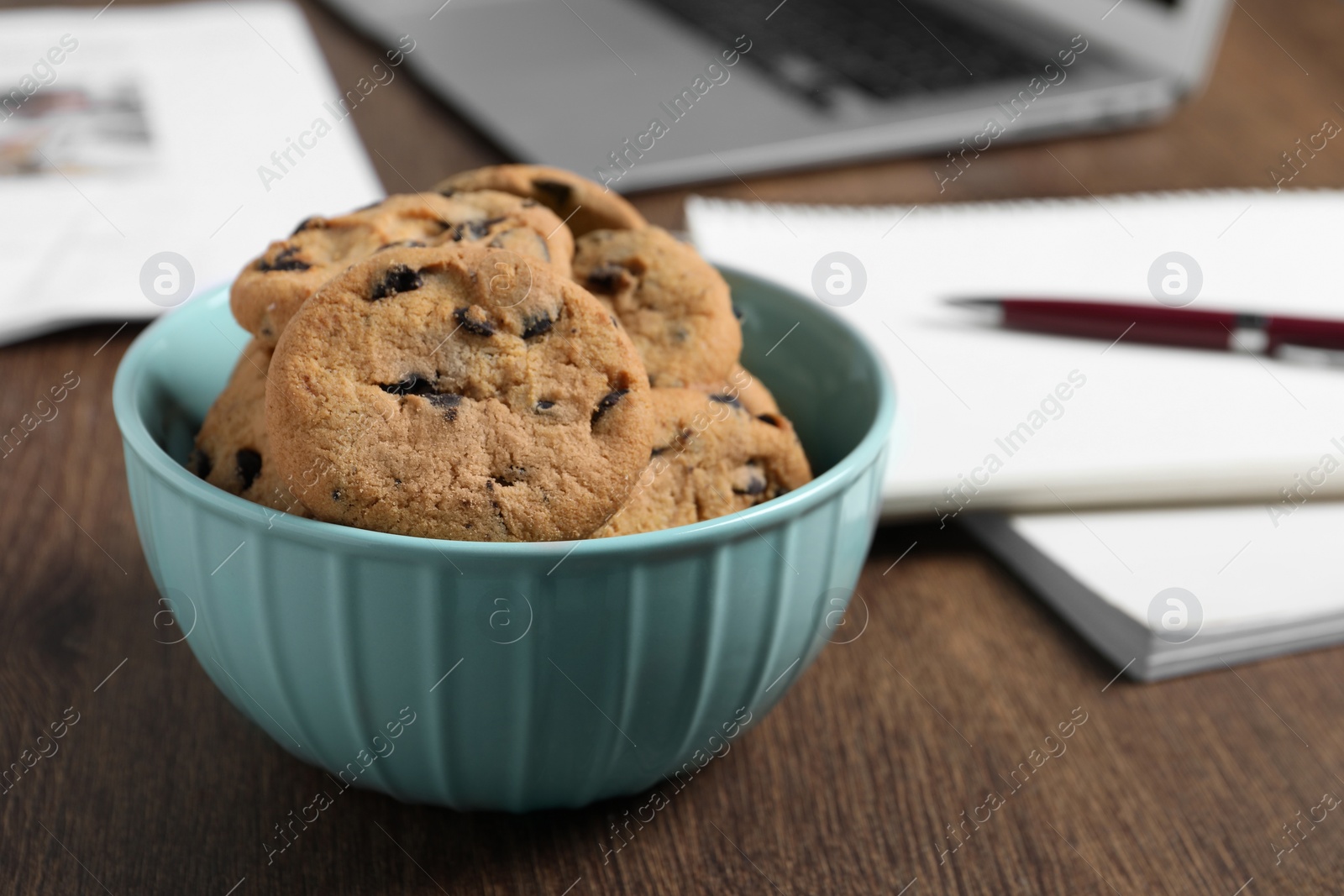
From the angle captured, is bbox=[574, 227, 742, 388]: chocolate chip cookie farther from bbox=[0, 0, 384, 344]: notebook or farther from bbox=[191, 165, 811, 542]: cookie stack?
bbox=[0, 0, 384, 344]: notebook

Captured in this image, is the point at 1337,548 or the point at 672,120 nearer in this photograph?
the point at 1337,548

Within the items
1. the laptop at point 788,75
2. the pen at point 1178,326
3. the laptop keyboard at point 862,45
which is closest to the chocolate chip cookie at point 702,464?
the pen at point 1178,326

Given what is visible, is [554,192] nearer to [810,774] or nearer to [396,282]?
[396,282]

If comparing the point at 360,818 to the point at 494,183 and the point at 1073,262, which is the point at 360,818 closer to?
the point at 494,183

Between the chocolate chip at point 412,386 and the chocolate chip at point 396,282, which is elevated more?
the chocolate chip at point 396,282

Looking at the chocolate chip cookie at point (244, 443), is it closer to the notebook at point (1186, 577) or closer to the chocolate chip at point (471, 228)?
the chocolate chip at point (471, 228)

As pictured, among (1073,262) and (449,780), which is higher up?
(1073,262)

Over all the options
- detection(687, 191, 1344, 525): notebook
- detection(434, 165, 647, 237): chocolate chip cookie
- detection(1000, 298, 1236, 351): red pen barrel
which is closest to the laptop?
detection(687, 191, 1344, 525): notebook

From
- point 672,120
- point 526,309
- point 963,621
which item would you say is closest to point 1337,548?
point 963,621
